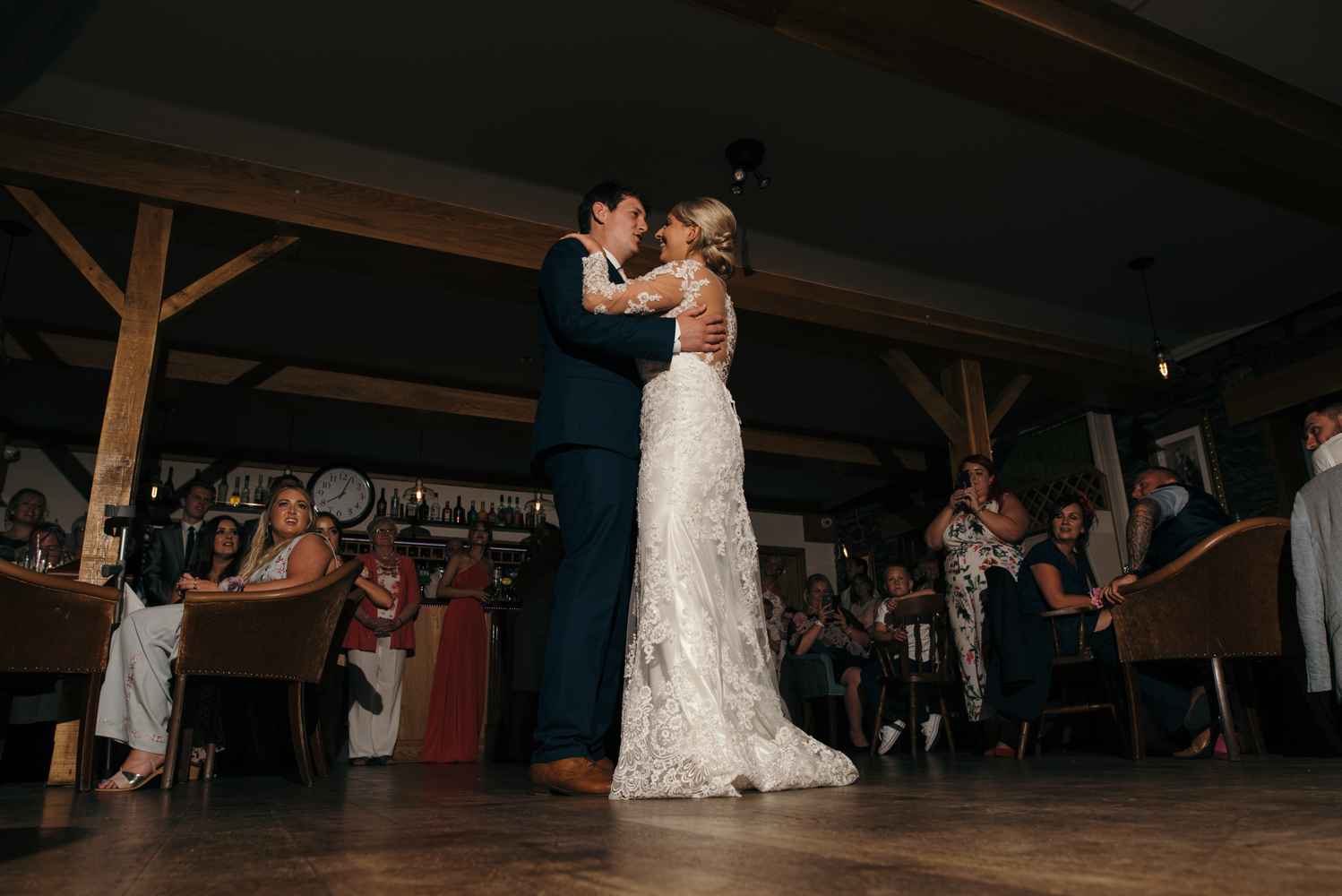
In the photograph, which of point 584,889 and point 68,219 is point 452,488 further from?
point 584,889

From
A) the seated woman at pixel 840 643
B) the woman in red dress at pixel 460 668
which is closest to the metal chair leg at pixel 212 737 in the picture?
the woman in red dress at pixel 460 668

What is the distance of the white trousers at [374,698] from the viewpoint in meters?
4.80

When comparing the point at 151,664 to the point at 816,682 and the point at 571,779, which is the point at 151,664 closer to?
the point at 571,779

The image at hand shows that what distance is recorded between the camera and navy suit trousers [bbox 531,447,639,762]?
5.87 feet

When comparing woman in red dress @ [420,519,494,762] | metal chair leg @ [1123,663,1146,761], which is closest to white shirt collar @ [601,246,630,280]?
metal chair leg @ [1123,663,1146,761]

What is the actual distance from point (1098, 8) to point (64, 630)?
14.3 ft

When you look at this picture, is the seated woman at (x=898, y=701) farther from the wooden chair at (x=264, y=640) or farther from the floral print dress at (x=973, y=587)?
the wooden chair at (x=264, y=640)

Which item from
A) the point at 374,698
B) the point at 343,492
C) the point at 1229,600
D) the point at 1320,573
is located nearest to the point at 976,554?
the point at 1229,600

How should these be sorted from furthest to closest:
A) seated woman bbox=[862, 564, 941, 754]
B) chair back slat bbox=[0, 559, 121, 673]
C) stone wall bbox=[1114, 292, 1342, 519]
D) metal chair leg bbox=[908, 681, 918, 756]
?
stone wall bbox=[1114, 292, 1342, 519], seated woman bbox=[862, 564, 941, 754], metal chair leg bbox=[908, 681, 918, 756], chair back slat bbox=[0, 559, 121, 673]

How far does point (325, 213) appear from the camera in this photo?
13.9 ft

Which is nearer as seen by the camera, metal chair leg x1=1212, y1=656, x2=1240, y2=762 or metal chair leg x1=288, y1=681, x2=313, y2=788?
metal chair leg x1=1212, y1=656, x2=1240, y2=762

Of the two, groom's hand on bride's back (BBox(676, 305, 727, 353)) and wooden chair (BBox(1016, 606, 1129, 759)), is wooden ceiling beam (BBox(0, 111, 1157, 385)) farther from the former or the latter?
groom's hand on bride's back (BBox(676, 305, 727, 353))

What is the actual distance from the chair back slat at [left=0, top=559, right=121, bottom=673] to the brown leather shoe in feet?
5.55

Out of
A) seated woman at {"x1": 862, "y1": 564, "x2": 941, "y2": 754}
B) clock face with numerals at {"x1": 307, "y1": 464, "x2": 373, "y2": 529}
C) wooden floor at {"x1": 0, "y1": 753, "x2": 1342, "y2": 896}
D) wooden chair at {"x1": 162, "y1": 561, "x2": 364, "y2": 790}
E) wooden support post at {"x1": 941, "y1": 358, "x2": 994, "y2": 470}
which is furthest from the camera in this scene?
clock face with numerals at {"x1": 307, "y1": 464, "x2": 373, "y2": 529}
